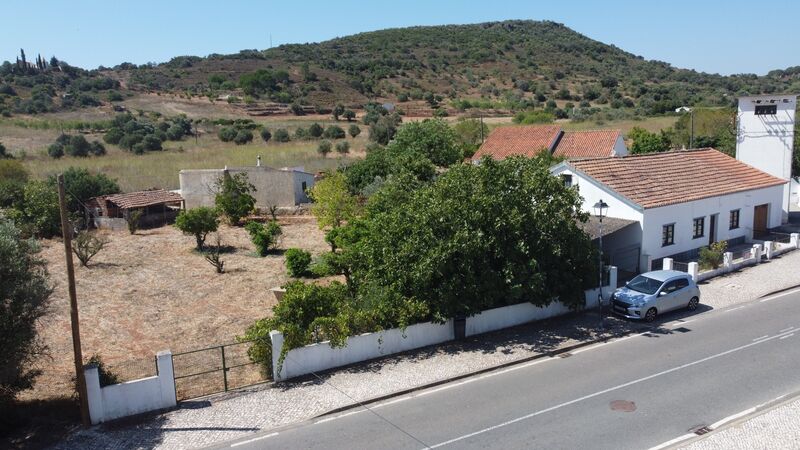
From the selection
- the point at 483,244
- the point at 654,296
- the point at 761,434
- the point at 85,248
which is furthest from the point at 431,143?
the point at 761,434

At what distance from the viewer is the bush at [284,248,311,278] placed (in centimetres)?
2725

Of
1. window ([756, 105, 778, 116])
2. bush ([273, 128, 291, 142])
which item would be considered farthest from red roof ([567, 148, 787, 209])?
bush ([273, 128, 291, 142])

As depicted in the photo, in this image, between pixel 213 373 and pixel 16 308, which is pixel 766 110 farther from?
pixel 16 308

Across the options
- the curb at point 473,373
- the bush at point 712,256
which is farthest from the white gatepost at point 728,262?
the curb at point 473,373

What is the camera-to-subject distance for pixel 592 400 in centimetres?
1501

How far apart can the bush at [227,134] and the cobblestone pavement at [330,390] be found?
55414mm

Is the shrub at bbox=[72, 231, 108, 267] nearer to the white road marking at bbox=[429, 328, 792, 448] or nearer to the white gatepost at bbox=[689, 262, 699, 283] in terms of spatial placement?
the white road marking at bbox=[429, 328, 792, 448]

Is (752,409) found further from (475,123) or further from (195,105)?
(195,105)

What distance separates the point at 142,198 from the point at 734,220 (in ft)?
109

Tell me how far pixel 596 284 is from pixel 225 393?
517 inches

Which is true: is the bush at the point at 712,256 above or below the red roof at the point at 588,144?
below

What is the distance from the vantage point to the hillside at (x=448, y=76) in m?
96.9

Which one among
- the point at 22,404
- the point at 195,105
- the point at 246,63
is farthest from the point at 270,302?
the point at 246,63

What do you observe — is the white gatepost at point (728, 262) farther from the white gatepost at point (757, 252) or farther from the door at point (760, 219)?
the door at point (760, 219)
